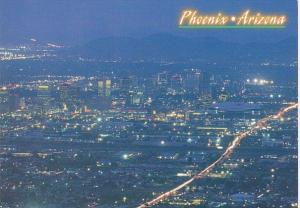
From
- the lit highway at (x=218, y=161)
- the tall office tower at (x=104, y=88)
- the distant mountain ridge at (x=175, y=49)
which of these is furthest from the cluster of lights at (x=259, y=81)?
the tall office tower at (x=104, y=88)

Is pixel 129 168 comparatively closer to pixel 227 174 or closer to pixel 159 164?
pixel 159 164

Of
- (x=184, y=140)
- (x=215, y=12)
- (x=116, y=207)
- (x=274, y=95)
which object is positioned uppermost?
(x=215, y=12)

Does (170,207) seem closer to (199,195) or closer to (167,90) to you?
(199,195)

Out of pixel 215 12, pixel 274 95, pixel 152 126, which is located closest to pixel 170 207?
pixel 152 126

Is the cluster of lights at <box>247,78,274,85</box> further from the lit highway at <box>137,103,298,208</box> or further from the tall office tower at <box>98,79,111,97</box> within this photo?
the tall office tower at <box>98,79,111,97</box>

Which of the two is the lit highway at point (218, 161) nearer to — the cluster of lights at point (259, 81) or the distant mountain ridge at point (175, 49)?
the cluster of lights at point (259, 81)

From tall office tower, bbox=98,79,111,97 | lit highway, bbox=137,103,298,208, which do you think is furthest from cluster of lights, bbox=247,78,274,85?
tall office tower, bbox=98,79,111,97

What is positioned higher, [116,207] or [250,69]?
[250,69]
